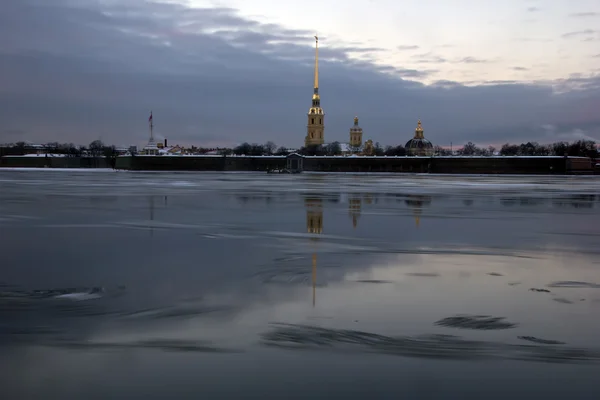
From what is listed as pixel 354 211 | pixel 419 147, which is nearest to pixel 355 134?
pixel 419 147

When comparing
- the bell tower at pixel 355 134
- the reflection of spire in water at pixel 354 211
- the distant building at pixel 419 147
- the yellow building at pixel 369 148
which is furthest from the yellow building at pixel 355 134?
the reflection of spire in water at pixel 354 211

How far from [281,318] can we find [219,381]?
147 cm

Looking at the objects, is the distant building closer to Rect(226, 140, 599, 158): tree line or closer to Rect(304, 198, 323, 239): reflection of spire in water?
Rect(226, 140, 599, 158): tree line

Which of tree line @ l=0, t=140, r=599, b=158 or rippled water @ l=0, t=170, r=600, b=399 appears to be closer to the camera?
rippled water @ l=0, t=170, r=600, b=399

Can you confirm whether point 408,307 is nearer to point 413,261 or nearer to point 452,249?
point 413,261

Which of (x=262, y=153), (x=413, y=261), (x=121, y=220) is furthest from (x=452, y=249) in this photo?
(x=262, y=153)

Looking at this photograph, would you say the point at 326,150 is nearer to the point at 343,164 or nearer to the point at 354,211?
the point at 343,164

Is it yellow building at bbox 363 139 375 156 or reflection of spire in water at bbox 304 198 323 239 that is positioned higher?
yellow building at bbox 363 139 375 156

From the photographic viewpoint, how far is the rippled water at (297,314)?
13.1 ft

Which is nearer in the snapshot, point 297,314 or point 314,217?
point 297,314

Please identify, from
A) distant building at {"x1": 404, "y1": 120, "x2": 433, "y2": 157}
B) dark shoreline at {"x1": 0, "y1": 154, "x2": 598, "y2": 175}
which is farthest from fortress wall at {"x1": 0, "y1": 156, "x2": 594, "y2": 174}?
distant building at {"x1": 404, "y1": 120, "x2": 433, "y2": 157}

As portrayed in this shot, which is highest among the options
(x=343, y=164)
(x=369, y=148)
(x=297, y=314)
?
(x=369, y=148)

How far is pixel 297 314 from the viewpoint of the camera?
5.54 metres

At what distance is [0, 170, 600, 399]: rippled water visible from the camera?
3.99 m
